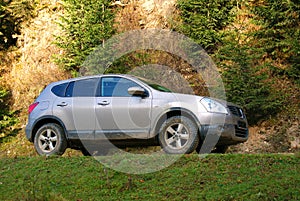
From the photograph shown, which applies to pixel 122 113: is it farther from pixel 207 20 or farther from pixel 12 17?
pixel 12 17

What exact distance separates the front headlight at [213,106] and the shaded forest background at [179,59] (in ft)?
17.4

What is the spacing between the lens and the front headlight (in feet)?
30.8

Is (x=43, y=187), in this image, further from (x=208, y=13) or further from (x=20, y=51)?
(x=20, y=51)

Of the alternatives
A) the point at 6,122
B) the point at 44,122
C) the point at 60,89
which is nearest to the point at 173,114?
the point at 60,89

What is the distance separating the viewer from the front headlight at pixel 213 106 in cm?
938

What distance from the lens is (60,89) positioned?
10789 mm

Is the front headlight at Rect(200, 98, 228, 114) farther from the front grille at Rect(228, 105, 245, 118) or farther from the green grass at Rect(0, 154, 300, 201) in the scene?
the green grass at Rect(0, 154, 300, 201)

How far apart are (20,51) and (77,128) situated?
14893mm

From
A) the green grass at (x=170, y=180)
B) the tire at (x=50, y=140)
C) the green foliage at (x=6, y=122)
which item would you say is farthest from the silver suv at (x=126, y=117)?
the green foliage at (x=6, y=122)

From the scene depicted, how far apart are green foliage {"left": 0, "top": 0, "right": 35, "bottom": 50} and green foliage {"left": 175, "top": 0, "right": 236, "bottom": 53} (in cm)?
932

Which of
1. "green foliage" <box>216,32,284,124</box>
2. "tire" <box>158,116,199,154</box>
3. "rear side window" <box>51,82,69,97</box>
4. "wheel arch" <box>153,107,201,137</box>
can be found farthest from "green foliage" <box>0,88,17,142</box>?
"tire" <box>158,116,199,154</box>

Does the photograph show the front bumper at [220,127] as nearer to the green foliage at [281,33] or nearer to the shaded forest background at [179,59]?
the shaded forest background at [179,59]

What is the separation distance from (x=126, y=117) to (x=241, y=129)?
8.04ft

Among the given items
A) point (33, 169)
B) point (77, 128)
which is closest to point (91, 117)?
point (77, 128)
